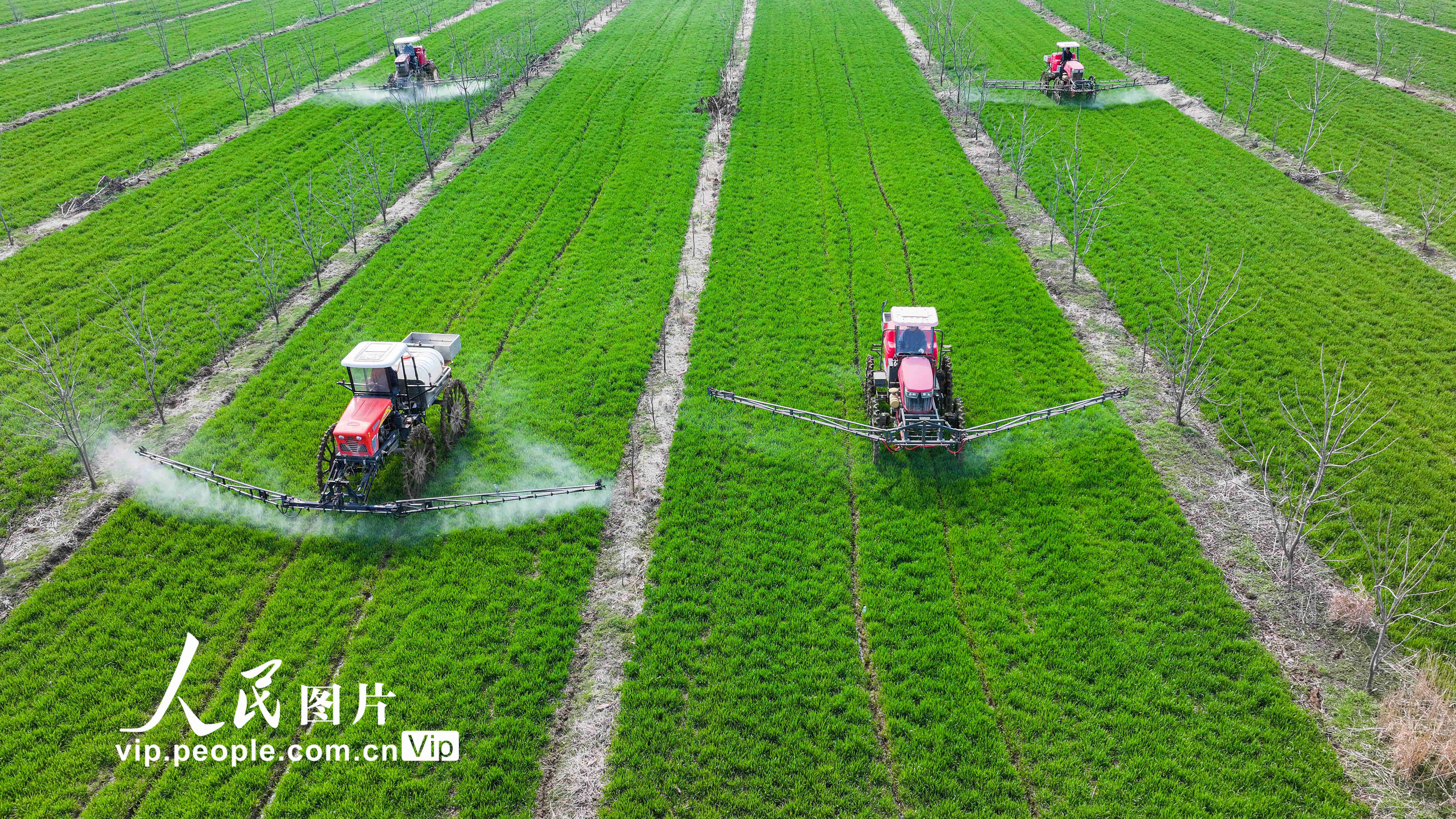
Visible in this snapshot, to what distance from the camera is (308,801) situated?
1158 centimetres

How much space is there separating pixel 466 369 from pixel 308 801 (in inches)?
486

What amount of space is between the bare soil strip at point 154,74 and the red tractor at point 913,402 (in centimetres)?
4209

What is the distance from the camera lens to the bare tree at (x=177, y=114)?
36.5m

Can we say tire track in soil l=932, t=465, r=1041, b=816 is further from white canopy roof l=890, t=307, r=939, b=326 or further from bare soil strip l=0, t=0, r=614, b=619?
bare soil strip l=0, t=0, r=614, b=619

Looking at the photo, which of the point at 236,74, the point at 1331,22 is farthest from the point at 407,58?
the point at 1331,22

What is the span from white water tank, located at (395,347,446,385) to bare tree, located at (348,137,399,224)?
13.1 m

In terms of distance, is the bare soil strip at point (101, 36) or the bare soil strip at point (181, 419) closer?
the bare soil strip at point (181, 419)

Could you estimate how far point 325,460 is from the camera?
18.0 metres

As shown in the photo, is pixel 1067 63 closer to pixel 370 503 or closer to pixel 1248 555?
pixel 1248 555

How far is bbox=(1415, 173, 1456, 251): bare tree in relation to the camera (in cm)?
2658

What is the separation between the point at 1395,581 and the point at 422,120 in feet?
133

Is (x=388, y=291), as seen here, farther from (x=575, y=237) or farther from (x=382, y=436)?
(x=382, y=436)

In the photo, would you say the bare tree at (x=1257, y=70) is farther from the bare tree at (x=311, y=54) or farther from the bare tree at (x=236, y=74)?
the bare tree at (x=311, y=54)

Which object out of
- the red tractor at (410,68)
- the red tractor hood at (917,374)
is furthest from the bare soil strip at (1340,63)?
the red tractor at (410,68)
